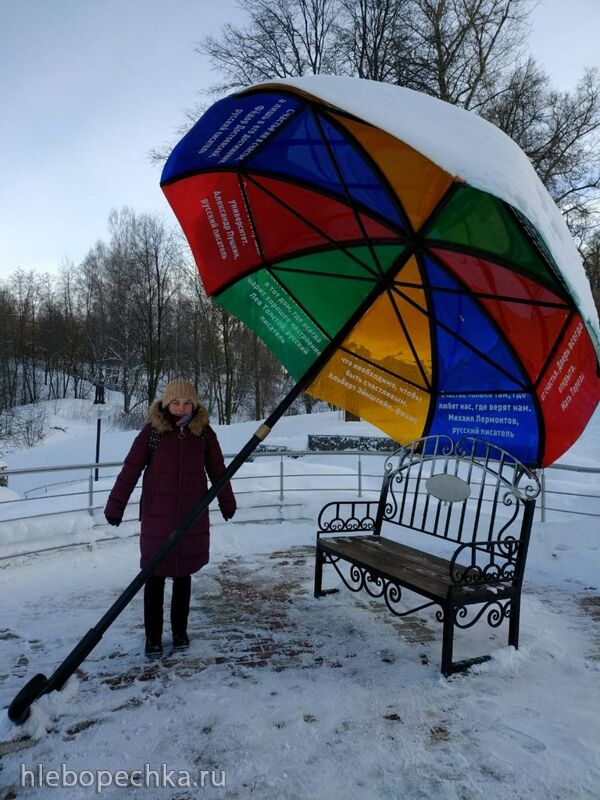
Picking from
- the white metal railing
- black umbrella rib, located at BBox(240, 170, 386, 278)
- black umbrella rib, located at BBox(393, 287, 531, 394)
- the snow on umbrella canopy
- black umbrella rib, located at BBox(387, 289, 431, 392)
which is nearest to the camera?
the snow on umbrella canopy

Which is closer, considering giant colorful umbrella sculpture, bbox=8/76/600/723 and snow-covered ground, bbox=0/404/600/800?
snow-covered ground, bbox=0/404/600/800

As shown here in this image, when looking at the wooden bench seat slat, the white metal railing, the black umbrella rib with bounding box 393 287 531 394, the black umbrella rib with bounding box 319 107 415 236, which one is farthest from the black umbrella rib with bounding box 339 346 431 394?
the white metal railing

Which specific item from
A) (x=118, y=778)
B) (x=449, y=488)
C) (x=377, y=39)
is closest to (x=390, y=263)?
(x=449, y=488)

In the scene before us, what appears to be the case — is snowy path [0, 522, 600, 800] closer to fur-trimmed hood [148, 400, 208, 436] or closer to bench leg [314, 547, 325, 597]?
bench leg [314, 547, 325, 597]

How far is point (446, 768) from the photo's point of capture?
2670 millimetres

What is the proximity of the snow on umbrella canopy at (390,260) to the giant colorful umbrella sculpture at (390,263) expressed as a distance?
13mm

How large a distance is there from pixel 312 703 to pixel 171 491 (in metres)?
1.67

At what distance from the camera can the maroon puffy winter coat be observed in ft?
12.6

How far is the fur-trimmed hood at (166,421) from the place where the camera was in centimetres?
398

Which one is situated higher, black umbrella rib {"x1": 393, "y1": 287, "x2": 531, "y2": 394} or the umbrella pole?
black umbrella rib {"x1": 393, "y1": 287, "x2": 531, "y2": 394}

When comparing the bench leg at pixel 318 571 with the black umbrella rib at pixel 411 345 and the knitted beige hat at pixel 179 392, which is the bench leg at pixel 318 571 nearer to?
the black umbrella rib at pixel 411 345

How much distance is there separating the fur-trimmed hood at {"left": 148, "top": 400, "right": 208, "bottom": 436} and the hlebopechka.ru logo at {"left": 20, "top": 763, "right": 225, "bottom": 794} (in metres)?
2.08

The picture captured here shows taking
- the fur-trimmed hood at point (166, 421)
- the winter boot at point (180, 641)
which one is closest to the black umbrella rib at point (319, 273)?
the fur-trimmed hood at point (166, 421)

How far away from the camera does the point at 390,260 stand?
4.65 meters
